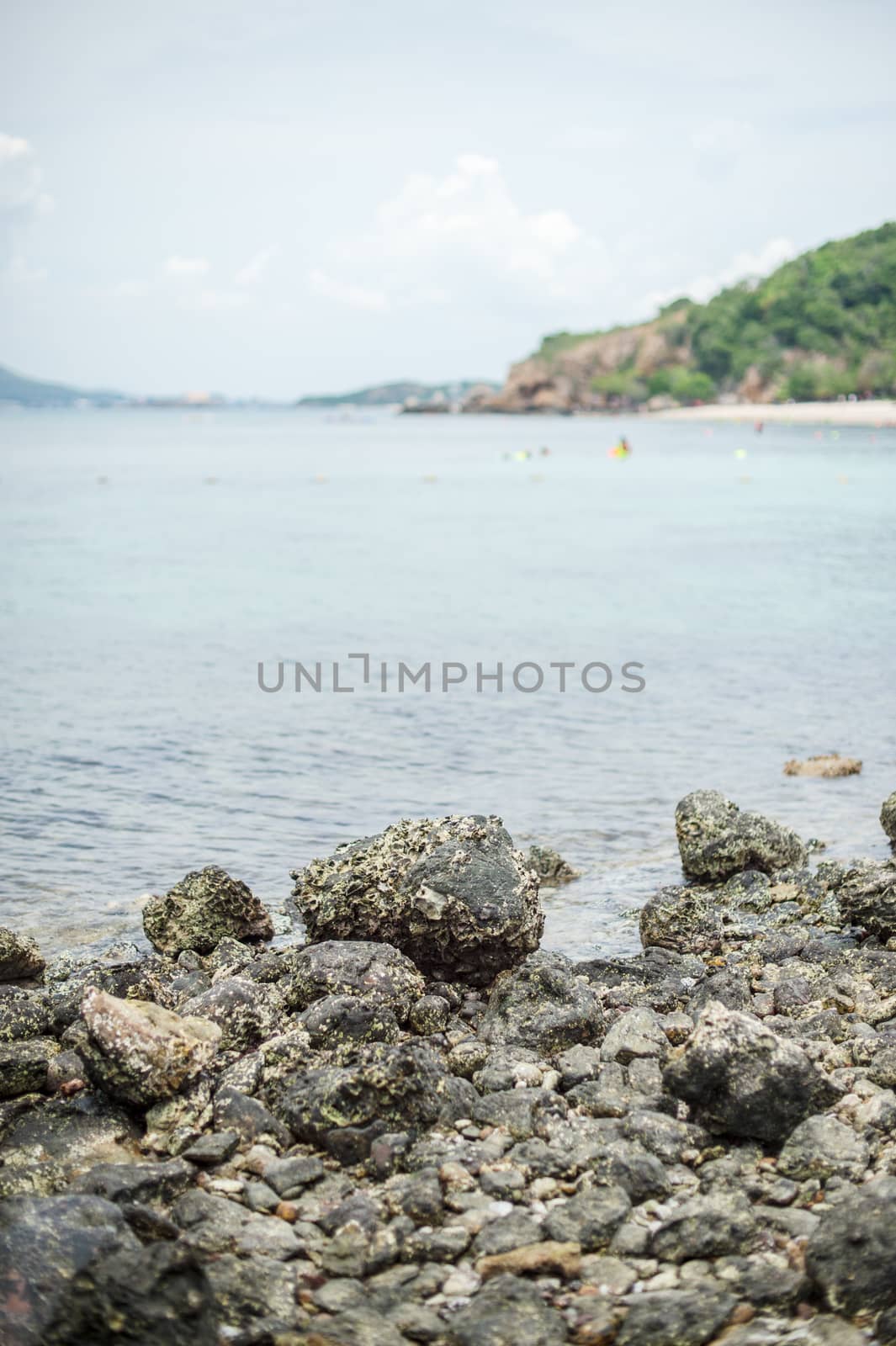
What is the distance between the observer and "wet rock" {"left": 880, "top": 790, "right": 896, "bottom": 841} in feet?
43.5

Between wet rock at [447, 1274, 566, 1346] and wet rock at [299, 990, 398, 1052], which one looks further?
wet rock at [299, 990, 398, 1052]

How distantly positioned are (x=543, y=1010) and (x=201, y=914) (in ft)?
11.2

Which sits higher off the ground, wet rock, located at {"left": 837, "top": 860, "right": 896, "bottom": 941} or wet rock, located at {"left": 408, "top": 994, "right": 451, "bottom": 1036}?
wet rock, located at {"left": 837, "top": 860, "right": 896, "bottom": 941}

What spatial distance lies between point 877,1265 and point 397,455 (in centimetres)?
11681

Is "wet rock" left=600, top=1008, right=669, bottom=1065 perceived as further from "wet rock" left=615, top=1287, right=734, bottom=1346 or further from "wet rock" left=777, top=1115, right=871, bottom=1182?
"wet rock" left=615, top=1287, right=734, bottom=1346

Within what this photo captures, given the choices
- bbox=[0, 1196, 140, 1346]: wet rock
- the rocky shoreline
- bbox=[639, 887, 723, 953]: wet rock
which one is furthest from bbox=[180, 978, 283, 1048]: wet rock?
bbox=[639, 887, 723, 953]: wet rock

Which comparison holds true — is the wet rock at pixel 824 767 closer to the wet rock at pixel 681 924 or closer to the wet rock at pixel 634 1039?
the wet rock at pixel 681 924

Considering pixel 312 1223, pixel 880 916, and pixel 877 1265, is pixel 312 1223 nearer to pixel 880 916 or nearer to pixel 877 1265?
pixel 877 1265

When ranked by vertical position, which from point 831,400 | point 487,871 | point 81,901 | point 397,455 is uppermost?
point 831,400

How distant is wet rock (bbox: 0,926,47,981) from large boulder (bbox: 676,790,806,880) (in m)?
6.20

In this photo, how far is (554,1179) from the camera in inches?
261

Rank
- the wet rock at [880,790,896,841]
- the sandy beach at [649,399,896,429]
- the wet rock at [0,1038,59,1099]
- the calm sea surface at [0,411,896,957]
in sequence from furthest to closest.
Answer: the sandy beach at [649,399,896,429] < the calm sea surface at [0,411,896,957] < the wet rock at [880,790,896,841] < the wet rock at [0,1038,59,1099]

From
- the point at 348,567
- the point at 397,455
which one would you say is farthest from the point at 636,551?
the point at 397,455

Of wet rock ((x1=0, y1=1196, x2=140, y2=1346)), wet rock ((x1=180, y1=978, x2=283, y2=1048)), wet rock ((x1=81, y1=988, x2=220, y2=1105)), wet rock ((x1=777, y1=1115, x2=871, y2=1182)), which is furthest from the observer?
wet rock ((x1=180, y1=978, x2=283, y2=1048))
